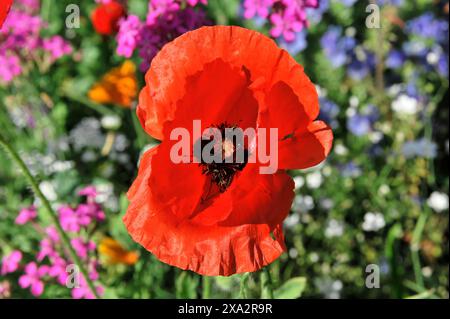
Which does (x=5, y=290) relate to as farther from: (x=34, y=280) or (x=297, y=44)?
(x=297, y=44)

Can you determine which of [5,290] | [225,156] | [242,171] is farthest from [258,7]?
[5,290]

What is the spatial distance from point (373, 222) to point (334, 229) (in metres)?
0.16

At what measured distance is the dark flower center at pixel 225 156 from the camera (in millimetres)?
1188

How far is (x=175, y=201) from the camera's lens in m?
1.08

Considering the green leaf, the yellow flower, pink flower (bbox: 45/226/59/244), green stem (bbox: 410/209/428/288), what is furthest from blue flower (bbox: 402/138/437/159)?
pink flower (bbox: 45/226/59/244)

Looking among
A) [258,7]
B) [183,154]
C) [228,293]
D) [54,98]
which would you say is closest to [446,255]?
[228,293]

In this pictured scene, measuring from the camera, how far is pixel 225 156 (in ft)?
Result: 3.94

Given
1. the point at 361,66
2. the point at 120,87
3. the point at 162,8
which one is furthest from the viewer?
the point at 361,66

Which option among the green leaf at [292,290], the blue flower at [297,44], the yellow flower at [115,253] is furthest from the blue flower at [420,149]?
the yellow flower at [115,253]

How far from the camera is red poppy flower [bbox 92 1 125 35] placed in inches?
81.4

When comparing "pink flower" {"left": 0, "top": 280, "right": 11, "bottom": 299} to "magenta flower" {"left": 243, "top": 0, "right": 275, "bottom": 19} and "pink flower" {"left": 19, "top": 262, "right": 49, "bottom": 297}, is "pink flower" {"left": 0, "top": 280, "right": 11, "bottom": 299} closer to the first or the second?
"pink flower" {"left": 19, "top": 262, "right": 49, "bottom": 297}

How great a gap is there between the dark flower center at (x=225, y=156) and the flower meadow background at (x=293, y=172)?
549 millimetres
